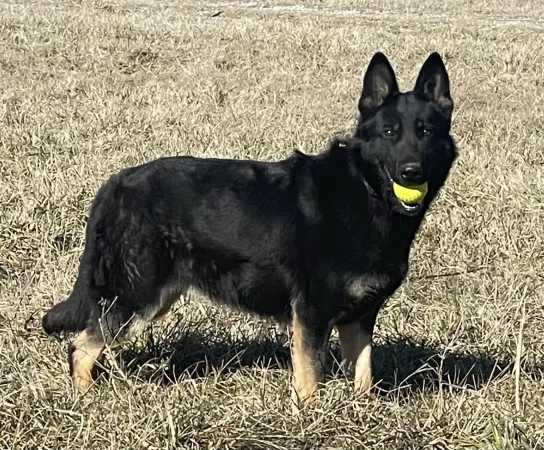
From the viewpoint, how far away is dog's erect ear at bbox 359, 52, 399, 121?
448 cm

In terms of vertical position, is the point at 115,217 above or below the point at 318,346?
above

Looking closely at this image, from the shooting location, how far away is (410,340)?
5.02 m

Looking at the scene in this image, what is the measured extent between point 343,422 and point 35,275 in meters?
2.85

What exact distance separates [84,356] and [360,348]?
55.1 inches

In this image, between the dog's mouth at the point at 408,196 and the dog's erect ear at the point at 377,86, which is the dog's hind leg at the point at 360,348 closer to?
the dog's mouth at the point at 408,196

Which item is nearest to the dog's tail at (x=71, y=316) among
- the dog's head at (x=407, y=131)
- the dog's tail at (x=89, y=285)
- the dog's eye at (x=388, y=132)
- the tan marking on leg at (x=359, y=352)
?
the dog's tail at (x=89, y=285)

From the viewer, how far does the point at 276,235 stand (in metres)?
4.32

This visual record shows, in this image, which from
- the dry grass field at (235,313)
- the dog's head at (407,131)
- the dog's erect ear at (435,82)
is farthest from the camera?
the dog's erect ear at (435,82)

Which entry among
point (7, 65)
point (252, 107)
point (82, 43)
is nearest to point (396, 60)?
point (252, 107)

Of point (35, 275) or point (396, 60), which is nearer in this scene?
point (35, 275)

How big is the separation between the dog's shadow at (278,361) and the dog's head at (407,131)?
943mm

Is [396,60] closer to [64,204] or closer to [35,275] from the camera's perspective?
[64,204]

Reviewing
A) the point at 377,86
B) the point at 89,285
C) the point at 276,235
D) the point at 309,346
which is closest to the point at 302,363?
the point at 309,346

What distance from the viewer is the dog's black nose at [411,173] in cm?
410
